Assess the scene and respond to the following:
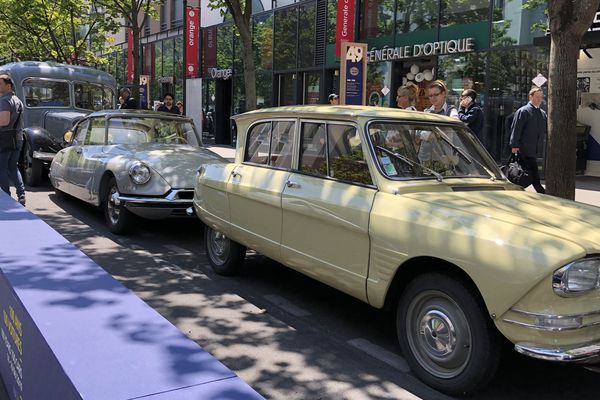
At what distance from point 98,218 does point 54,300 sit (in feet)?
21.3

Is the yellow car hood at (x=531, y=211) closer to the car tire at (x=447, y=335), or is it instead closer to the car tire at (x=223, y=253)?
the car tire at (x=447, y=335)

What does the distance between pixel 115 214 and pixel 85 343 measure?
575 cm

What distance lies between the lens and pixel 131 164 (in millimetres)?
7191

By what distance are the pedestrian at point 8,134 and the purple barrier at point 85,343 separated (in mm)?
5600

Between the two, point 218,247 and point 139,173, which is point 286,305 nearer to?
point 218,247

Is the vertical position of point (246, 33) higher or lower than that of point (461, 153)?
higher

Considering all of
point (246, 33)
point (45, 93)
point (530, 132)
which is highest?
point (246, 33)

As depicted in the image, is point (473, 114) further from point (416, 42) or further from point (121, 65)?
point (121, 65)

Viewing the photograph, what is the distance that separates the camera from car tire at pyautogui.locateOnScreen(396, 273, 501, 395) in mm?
3248

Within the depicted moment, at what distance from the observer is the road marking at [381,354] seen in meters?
3.95

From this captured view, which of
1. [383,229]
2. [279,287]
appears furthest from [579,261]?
[279,287]

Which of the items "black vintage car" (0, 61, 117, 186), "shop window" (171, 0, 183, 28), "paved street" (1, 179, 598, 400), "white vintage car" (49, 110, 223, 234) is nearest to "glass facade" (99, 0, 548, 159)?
"white vintage car" (49, 110, 223, 234)

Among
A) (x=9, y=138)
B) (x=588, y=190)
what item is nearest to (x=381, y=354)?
(x=9, y=138)

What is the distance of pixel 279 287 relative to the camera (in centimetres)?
562
